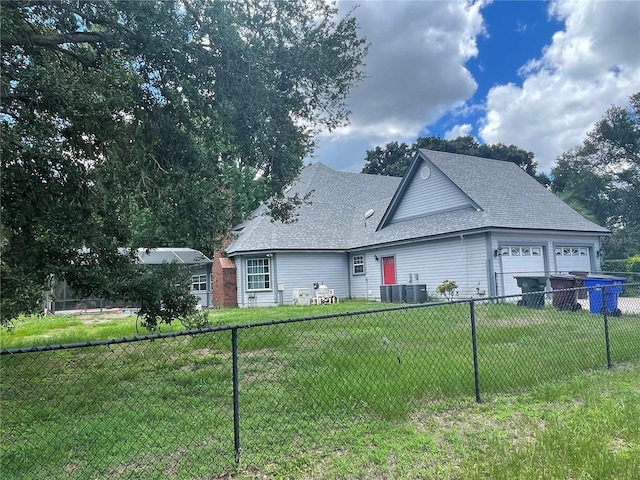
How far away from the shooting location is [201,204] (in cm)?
727

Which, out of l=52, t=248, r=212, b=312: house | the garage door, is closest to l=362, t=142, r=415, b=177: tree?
l=52, t=248, r=212, b=312: house

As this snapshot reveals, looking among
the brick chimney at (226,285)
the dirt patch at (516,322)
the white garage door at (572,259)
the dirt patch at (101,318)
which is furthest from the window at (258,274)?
the white garage door at (572,259)

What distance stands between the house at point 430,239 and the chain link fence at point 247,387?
21.9 ft

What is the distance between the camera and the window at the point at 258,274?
2000 cm

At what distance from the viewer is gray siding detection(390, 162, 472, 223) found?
16.9 m

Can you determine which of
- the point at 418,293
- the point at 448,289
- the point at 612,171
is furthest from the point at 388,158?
the point at 448,289

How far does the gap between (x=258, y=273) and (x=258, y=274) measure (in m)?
0.05

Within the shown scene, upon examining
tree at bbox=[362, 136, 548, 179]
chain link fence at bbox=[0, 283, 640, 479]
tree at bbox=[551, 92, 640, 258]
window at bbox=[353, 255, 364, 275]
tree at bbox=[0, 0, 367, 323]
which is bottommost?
chain link fence at bbox=[0, 283, 640, 479]

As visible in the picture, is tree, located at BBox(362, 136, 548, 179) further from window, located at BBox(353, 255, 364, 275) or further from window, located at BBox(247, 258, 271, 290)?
window, located at BBox(247, 258, 271, 290)

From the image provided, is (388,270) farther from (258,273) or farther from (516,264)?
(258,273)

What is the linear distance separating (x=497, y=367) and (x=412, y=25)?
8286 mm

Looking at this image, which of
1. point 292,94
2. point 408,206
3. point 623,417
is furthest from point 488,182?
point 623,417

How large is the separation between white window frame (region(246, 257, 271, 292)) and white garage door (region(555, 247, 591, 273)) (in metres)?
12.2

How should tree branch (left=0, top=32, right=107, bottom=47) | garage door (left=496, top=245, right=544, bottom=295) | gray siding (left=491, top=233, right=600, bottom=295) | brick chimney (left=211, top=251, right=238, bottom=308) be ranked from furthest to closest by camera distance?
1. brick chimney (left=211, top=251, right=238, bottom=308)
2. garage door (left=496, top=245, right=544, bottom=295)
3. gray siding (left=491, top=233, right=600, bottom=295)
4. tree branch (left=0, top=32, right=107, bottom=47)
